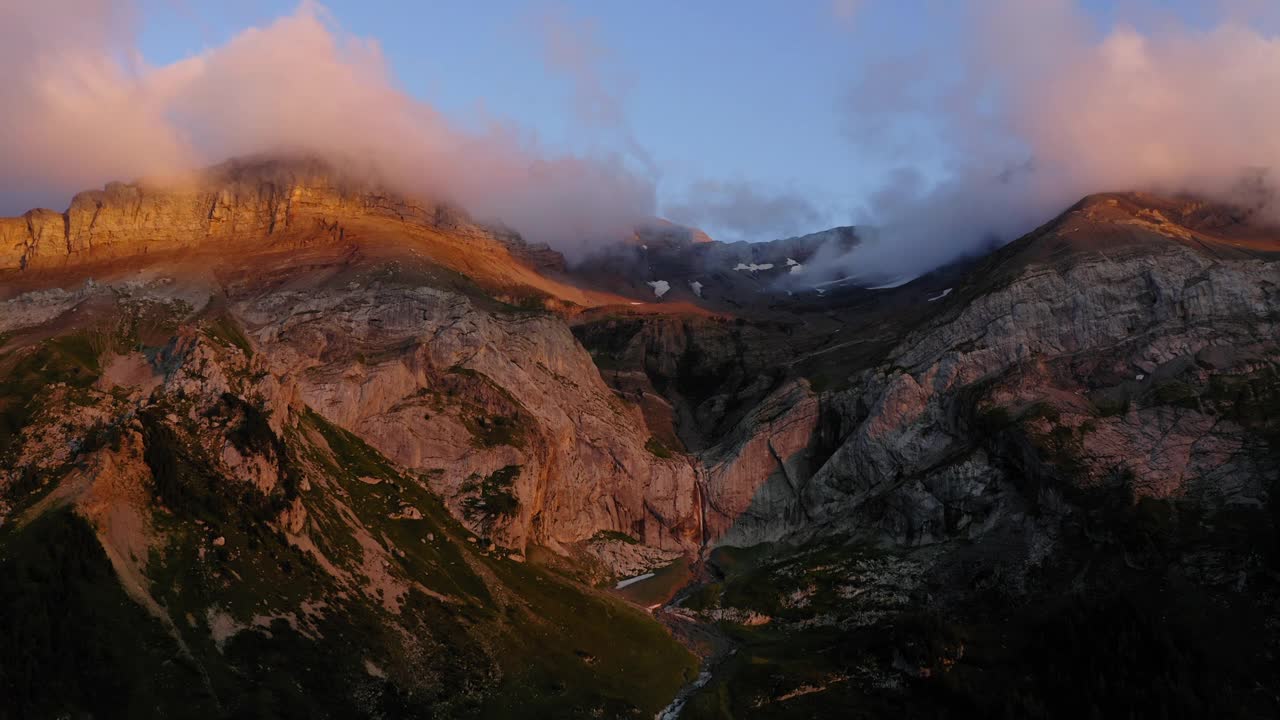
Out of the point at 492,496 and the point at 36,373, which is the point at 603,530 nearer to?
the point at 492,496

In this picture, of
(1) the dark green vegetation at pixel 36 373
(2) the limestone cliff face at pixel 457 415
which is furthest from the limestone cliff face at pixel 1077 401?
(1) the dark green vegetation at pixel 36 373

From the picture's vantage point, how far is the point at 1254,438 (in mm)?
138750

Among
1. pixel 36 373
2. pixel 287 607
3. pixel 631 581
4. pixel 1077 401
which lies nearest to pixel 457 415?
pixel 631 581

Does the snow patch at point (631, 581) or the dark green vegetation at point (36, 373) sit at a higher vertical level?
the dark green vegetation at point (36, 373)

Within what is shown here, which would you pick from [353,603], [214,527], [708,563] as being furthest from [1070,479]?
[214,527]

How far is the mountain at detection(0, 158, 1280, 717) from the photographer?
8800 centimetres

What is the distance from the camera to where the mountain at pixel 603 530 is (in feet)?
289

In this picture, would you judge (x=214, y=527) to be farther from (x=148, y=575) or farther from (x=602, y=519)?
(x=602, y=519)

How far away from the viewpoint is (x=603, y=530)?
19100 centimetres

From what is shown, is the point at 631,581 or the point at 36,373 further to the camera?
the point at 631,581

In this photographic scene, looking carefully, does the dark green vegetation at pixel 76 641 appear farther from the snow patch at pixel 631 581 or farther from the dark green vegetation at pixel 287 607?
the snow patch at pixel 631 581

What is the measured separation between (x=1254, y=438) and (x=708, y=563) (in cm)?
10350

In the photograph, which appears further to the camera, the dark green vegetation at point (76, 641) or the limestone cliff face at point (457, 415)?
the limestone cliff face at point (457, 415)

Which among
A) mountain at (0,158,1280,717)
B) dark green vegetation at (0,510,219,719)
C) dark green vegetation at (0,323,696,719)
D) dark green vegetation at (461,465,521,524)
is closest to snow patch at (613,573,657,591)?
mountain at (0,158,1280,717)
